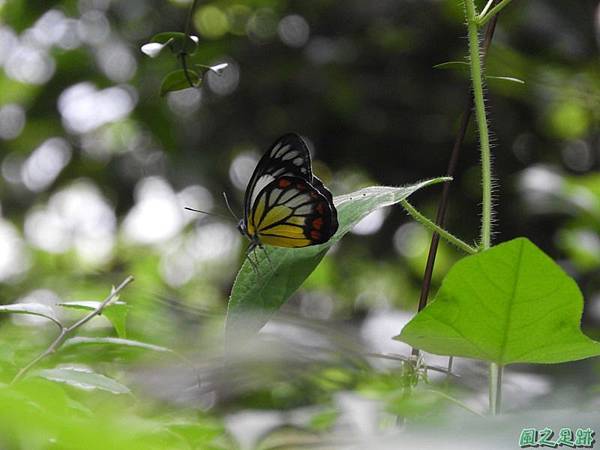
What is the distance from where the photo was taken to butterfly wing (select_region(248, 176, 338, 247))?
65 cm

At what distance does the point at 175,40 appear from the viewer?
2.54ft

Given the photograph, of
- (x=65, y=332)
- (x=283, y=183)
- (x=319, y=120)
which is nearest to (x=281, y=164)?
(x=283, y=183)

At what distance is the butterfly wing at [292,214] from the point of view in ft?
2.14

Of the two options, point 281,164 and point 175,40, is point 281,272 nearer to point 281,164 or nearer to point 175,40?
point 281,164

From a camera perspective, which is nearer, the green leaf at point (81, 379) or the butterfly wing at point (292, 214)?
the green leaf at point (81, 379)

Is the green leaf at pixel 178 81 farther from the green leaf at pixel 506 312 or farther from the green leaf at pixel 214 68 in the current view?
the green leaf at pixel 506 312

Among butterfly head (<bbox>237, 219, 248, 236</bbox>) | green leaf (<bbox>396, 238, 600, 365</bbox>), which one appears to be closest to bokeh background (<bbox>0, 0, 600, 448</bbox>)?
butterfly head (<bbox>237, 219, 248, 236</bbox>)

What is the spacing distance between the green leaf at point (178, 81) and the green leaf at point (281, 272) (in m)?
0.19

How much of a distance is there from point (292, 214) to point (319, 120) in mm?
1461

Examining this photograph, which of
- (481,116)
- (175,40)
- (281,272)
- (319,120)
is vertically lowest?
(281,272)

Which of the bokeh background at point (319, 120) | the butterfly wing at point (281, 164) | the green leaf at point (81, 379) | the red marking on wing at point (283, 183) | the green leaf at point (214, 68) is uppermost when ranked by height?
the bokeh background at point (319, 120)

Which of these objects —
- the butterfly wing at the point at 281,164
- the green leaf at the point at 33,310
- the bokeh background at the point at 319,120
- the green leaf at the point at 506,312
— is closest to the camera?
the green leaf at the point at 506,312

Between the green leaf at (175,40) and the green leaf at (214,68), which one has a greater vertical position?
the green leaf at (175,40)

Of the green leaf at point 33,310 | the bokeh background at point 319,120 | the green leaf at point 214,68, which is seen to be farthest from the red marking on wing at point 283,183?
the bokeh background at point 319,120
